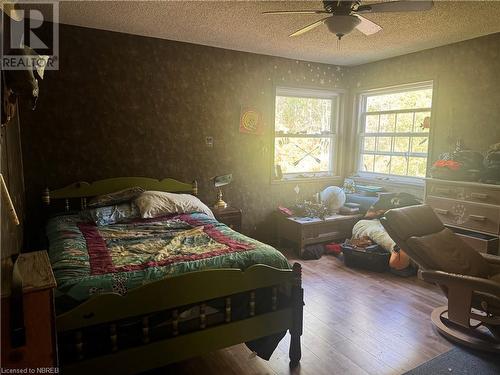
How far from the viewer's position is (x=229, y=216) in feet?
13.1

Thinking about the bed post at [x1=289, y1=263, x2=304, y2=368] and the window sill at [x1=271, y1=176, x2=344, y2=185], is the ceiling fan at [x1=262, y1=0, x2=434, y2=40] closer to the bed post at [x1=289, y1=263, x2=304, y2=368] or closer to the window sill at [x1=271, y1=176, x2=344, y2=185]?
the bed post at [x1=289, y1=263, x2=304, y2=368]

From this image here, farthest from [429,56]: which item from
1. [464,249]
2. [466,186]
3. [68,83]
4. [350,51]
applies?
[68,83]

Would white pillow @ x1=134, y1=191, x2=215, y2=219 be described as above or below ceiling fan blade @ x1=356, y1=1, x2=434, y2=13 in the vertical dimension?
below

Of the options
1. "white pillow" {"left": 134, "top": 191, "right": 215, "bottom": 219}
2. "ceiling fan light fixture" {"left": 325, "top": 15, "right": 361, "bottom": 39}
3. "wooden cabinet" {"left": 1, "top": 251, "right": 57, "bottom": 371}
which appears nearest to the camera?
"wooden cabinet" {"left": 1, "top": 251, "right": 57, "bottom": 371}

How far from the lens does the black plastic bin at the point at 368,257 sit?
3.75 metres

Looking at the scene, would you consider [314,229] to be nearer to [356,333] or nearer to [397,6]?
[356,333]

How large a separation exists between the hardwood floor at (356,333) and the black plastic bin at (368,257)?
4.5 inches

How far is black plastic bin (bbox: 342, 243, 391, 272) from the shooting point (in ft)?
12.3

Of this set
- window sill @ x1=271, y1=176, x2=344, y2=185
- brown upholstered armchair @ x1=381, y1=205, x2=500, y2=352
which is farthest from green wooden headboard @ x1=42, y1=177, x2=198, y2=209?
brown upholstered armchair @ x1=381, y1=205, x2=500, y2=352

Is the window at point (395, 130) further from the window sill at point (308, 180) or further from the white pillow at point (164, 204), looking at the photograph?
the white pillow at point (164, 204)

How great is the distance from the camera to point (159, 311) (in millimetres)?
1856

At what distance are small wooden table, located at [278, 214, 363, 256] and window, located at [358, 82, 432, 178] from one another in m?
0.83

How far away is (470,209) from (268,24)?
2499mm

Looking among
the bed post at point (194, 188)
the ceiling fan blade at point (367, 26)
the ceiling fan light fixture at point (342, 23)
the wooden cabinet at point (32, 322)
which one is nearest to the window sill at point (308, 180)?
the bed post at point (194, 188)
